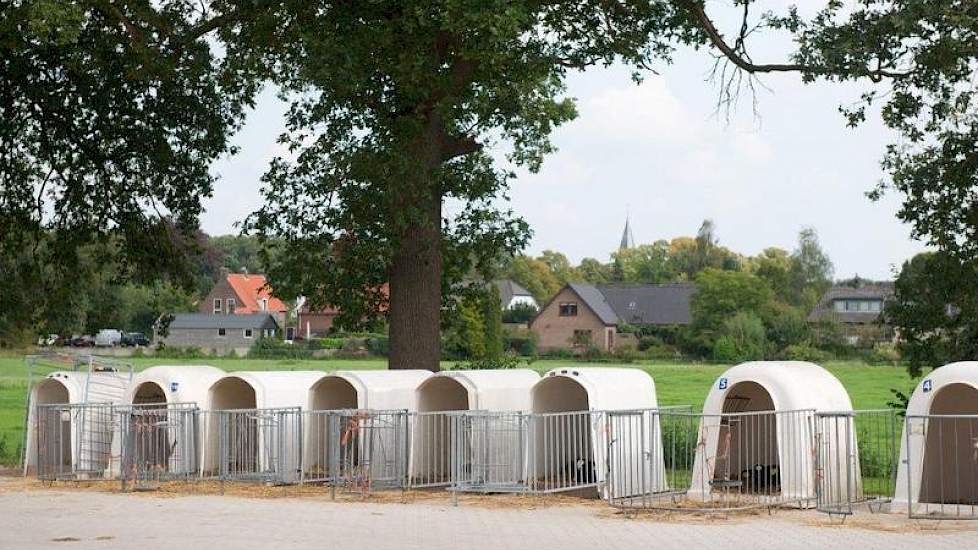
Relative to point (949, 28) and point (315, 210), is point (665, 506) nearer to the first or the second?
point (949, 28)

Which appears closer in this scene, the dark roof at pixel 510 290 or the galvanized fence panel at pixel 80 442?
the galvanized fence panel at pixel 80 442

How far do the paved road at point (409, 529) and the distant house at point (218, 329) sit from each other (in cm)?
8900

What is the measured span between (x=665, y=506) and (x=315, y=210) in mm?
13205

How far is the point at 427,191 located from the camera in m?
26.8

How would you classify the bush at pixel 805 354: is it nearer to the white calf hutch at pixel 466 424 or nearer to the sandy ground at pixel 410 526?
the white calf hutch at pixel 466 424

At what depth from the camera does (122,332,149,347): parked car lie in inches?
3228

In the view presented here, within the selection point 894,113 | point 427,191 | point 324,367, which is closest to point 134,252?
point 427,191

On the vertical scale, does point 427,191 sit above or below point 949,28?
below

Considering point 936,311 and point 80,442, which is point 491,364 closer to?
point 936,311

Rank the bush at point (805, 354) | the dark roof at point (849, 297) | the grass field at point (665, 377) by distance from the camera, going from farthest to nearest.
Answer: the dark roof at point (849, 297) → the bush at point (805, 354) → the grass field at point (665, 377)

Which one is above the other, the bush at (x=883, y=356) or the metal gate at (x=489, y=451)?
the bush at (x=883, y=356)

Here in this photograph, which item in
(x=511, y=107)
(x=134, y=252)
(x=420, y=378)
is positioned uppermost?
(x=511, y=107)

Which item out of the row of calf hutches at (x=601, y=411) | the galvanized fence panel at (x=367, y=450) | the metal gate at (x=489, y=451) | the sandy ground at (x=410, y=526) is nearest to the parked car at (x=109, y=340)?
the row of calf hutches at (x=601, y=411)

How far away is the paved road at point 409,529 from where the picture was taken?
14508mm
